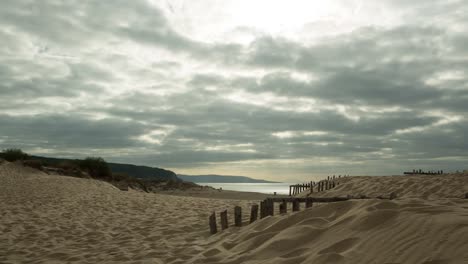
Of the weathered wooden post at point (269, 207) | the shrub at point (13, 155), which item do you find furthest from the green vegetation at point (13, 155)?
the weathered wooden post at point (269, 207)

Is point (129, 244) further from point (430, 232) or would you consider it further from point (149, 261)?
point (430, 232)

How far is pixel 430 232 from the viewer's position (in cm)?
411

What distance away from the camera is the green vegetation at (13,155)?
3664 cm

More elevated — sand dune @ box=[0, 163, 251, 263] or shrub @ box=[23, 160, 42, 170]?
shrub @ box=[23, 160, 42, 170]

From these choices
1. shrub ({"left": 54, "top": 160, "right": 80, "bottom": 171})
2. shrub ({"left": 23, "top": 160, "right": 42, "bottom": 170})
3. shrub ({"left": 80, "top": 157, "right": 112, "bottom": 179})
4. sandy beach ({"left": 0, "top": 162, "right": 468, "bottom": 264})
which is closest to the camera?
sandy beach ({"left": 0, "top": 162, "right": 468, "bottom": 264})

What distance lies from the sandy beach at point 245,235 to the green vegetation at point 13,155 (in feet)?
78.0

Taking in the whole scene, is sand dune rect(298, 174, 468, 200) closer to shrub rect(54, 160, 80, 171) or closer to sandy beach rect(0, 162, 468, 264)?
sandy beach rect(0, 162, 468, 264)

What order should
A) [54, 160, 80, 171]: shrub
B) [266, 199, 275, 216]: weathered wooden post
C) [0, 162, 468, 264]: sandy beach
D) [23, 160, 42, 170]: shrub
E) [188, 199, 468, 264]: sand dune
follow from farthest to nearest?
[54, 160, 80, 171]: shrub
[23, 160, 42, 170]: shrub
[266, 199, 275, 216]: weathered wooden post
[0, 162, 468, 264]: sandy beach
[188, 199, 468, 264]: sand dune

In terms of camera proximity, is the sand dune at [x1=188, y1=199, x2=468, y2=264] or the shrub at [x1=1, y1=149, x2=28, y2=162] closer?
the sand dune at [x1=188, y1=199, x2=468, y2=264]

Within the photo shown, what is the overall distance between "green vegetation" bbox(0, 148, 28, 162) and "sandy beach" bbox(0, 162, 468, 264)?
2378 cm

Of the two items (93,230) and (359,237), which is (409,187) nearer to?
(93,230)

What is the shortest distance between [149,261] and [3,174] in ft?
92.3

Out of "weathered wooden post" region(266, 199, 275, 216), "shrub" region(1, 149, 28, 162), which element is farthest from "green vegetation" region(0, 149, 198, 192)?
"weathered wooden post" region(266, 199, 275, 216)

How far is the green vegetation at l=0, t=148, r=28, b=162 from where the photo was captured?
36.6 metres
